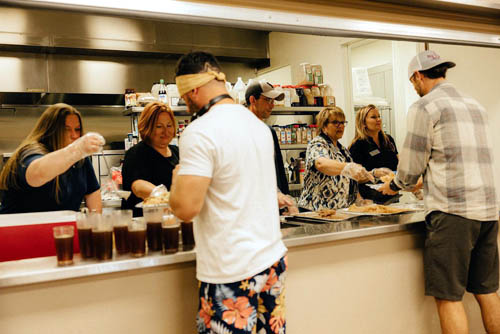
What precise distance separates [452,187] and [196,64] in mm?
1576

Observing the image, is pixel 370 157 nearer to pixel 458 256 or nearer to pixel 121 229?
pixel 458 256

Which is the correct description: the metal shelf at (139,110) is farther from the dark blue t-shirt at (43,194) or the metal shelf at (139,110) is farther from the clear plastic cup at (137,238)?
the clear plastic cup at (137,238)

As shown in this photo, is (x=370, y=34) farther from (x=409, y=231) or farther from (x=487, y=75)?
(x=487, y=75)

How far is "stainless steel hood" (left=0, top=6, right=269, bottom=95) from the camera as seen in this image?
5441mm

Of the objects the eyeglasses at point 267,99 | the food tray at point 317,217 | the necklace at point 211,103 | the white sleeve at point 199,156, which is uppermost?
the eyeglasses at point 267,99

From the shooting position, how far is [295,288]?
2402 mm

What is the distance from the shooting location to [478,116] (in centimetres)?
255

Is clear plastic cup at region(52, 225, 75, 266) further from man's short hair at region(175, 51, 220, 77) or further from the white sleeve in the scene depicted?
man's short hair at region(175, 51, 220, 77)

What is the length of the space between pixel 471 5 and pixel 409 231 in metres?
1.42

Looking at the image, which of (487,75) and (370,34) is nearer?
(370,34)

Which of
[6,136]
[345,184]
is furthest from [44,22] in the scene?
[345,184]

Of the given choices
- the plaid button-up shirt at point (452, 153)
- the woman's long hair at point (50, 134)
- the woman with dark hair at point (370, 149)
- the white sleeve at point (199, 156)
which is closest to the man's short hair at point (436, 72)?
the plaid button-up shirt at point (452, 153)

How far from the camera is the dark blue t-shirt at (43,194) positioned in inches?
95.2

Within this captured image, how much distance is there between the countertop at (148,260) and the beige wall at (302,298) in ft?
0.21
